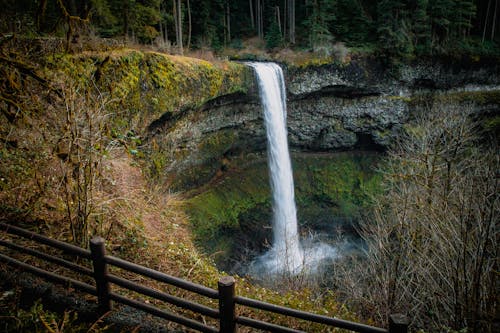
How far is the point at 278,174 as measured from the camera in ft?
76.1

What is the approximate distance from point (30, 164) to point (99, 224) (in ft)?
5.79

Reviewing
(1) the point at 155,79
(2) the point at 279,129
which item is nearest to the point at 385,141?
(2) the point at 279,129

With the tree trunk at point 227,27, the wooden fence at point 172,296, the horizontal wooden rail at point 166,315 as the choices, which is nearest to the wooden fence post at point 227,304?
the wooden fence at point 172,296

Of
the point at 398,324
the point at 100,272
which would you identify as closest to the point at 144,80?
the point at 100,272

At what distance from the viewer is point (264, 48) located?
29984 millimetres

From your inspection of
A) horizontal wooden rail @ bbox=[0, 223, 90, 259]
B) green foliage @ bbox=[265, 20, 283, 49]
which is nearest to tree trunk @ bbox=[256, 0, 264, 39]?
green foliage @ bbox=[265, 20, 283, 49]

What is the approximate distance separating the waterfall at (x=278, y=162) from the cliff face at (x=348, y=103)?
125cm

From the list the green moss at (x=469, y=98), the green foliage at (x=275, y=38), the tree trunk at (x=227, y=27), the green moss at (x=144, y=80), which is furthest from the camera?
the tree trunk at (x=227, y=27)

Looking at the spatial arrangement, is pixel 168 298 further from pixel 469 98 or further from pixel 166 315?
pixel 469 98

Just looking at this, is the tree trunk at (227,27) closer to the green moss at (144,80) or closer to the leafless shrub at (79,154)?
the green moss at (144,80)

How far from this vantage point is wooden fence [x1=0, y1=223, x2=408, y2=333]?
13.0 ft

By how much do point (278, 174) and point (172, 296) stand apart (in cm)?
1901

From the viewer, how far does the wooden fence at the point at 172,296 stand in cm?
398

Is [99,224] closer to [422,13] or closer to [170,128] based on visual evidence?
[170,128]
